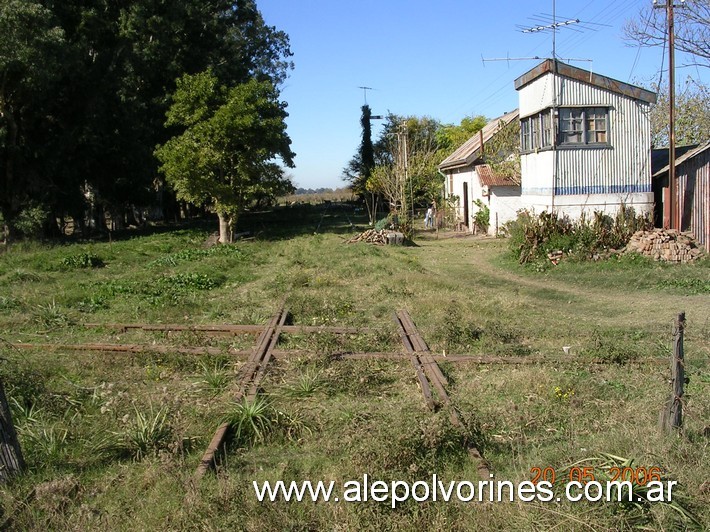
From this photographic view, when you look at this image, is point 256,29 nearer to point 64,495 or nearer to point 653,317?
point 653,317

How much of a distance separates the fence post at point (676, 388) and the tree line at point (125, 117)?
21.9m

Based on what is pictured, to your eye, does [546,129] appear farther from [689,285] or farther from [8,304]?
[8,304]

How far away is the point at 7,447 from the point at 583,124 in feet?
59.5

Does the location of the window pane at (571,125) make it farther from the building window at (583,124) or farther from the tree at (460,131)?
the tree at (460,131)

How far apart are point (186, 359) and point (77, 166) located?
22.0m

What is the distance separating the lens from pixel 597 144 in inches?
762

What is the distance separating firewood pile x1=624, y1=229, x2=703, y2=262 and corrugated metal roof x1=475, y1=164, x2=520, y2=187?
958 centimetres

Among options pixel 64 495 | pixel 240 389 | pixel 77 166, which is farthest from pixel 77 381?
pixel 77 166

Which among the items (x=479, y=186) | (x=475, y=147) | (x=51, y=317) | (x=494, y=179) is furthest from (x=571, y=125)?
(x=51, y=317)

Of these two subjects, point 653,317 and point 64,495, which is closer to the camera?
point 64,495

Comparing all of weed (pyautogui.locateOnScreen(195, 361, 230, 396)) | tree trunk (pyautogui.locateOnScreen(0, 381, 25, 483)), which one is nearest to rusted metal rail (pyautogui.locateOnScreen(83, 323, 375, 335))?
weed (pyautogui.locateOnScreen(195, 361, 230, 396))

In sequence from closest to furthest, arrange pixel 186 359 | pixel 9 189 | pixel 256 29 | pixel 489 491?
pixel 489 491
pixel 186 359
pixel 9 189
pixel 256 29

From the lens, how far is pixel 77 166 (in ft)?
90.5

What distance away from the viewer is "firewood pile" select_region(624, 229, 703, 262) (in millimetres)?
16656
